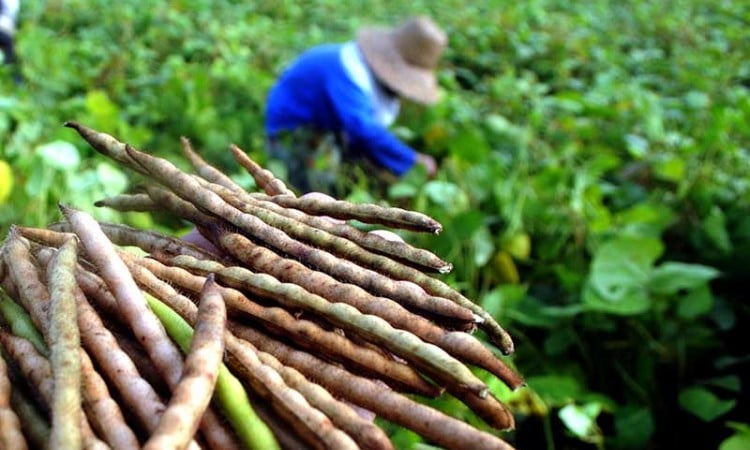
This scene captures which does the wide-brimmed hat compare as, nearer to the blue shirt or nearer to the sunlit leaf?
the blue shirt

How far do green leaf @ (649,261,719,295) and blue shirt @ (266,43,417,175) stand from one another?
1473 mm

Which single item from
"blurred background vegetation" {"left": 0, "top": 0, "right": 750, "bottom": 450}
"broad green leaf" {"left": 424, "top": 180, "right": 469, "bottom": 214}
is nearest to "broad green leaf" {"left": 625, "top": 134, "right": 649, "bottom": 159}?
"blurred background vegetation" {"left": 0, "top": 0, "right": 750, "bottom": 450}

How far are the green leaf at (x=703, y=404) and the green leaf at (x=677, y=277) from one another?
1.03 feet

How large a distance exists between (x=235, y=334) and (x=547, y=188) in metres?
2.65

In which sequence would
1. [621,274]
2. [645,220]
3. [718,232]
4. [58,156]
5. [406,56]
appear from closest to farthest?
[58,156] → [621,274] → [718,232] → [645,220] → [406,56]

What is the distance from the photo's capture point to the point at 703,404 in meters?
2.46

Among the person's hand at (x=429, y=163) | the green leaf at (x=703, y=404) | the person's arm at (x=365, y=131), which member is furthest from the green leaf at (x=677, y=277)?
the person's arm at (x=365, y=131)

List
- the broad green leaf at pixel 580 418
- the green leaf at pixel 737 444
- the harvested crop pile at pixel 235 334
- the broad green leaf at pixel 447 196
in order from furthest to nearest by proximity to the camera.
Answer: the broad green leaf at pixel 447 196 < the broad green leaf at pixel 580 418 < the green leaf at pixel 737 444 < the harvested crop pile at pixel 235 334

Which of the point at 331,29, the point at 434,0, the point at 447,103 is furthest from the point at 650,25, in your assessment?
the point at 447,103

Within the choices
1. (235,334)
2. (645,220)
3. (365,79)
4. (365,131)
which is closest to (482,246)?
(645,220)

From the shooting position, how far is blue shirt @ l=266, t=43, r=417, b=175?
12.7 ft

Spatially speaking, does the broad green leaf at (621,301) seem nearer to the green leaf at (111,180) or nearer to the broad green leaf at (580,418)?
the broad green leaf at (580,418)

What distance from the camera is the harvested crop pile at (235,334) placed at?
653 millimetres

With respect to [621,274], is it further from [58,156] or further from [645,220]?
[58,156]
